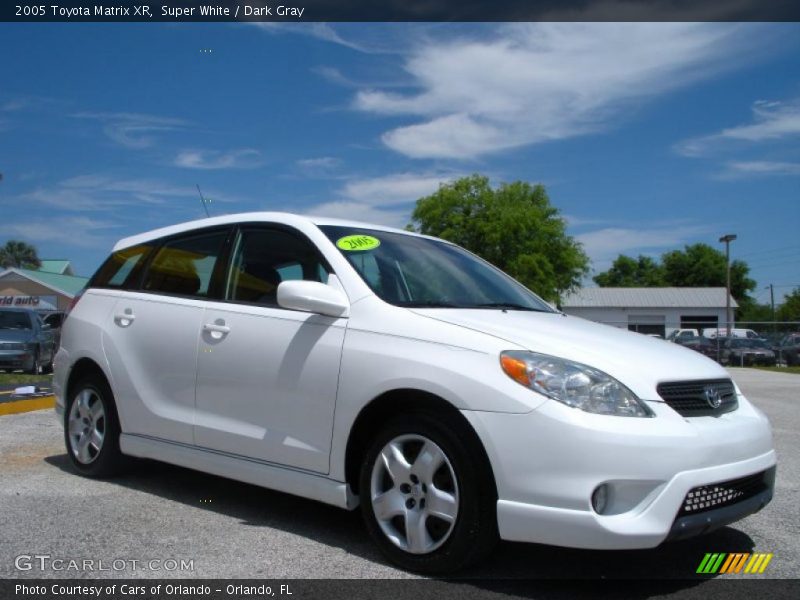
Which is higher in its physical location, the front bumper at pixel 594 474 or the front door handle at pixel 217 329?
the front door handle at pixel 217 329

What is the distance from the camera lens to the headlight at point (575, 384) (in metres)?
3.24

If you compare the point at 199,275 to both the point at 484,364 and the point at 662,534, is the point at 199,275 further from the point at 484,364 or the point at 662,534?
the point at 662,534

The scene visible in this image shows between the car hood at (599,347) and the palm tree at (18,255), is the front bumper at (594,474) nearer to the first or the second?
the car hood at (599,347)

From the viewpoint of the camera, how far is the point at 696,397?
139 inches

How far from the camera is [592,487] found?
3.12 meters

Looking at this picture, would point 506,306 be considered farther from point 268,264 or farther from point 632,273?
point 632,273

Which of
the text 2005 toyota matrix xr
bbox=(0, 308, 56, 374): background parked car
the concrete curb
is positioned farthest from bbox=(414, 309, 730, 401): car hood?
bbox=(0, 308, 56, 374): background parked car

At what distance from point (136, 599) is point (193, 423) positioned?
143 centimetres

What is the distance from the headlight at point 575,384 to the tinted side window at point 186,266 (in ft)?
7.33

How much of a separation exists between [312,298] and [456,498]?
1198mm

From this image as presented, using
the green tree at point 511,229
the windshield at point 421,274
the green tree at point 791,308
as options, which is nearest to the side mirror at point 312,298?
the windshield at point 421,274

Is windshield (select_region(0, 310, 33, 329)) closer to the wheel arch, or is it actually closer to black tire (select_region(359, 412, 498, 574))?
the wheel arch

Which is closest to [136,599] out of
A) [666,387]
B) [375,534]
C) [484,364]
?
[375,534]

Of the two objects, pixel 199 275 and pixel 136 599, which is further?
pixel 199 275
